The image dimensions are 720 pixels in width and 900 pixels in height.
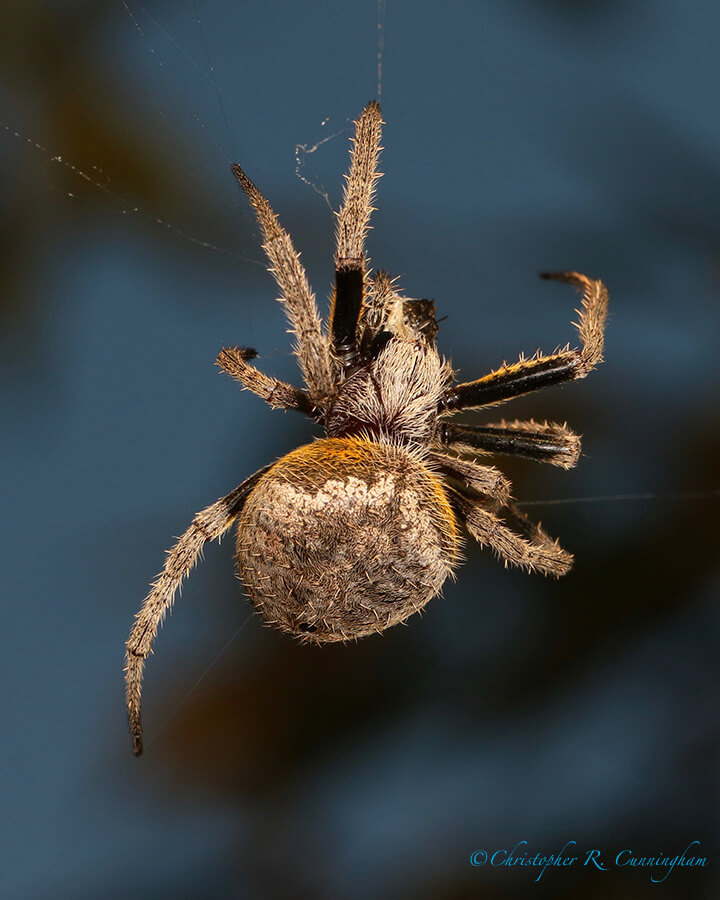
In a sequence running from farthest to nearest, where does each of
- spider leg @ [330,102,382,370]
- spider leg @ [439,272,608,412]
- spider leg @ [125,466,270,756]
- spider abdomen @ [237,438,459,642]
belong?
spider leg @ [439,272,608,412] < spider leg @ [125,466,270,756] < spider leg @ [330,102,382,370] < spider abdomen @ [237,438,459,642]

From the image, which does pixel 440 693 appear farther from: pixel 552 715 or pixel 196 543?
pixel 196 543

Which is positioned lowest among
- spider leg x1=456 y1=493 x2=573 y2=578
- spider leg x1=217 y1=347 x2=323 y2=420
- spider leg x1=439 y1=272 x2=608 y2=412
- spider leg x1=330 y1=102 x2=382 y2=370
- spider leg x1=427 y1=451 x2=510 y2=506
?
spider leg x1=456 y1=493 x2=573 y2=578

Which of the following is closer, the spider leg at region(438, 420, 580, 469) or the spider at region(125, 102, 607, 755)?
the spider at region(125, 102, 607, 755)

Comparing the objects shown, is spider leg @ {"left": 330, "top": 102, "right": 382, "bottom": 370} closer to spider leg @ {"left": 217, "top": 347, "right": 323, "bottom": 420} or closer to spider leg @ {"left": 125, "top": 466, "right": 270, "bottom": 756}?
spider leg @ {"left": 217, "top": 347, "right": 323, "bottom": 420}

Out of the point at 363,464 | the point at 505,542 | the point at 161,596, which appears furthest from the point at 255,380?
the point at 505,542

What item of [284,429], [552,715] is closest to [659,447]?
[552,715]

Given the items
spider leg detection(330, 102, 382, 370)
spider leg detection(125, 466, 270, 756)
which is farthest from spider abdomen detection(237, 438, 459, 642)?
spider leg detection(330, 102, 382, 370)

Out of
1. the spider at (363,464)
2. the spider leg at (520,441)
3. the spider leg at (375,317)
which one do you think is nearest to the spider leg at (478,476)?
the spider at (363,464)
